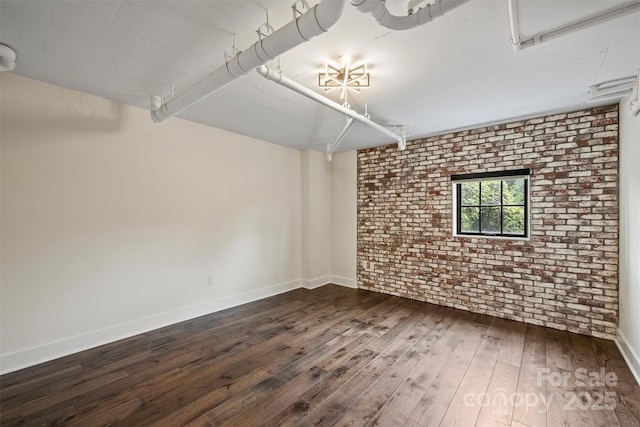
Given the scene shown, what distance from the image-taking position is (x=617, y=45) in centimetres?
A: 197

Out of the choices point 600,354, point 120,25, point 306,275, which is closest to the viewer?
point 120,25

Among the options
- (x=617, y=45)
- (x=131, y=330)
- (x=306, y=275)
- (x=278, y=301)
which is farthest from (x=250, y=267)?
(x=617, y=45)

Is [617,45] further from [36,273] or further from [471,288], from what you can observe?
[36,273]

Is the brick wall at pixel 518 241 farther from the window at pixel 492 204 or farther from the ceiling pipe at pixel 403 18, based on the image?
the ceiling pipe at pixel 403 18

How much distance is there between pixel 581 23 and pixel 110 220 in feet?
13.8

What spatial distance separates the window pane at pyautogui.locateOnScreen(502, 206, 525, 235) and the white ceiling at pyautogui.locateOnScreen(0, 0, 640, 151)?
1242 mm

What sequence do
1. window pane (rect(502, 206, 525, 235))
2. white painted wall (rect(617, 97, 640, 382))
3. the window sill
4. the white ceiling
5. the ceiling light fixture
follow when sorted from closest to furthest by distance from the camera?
1. the white ceiling
2. the ceiling light fixture
3. white painted wall (rect(617, 97, 640, 382))
4. the window sill
5. window pane (rect(502, 206, 525, 235))

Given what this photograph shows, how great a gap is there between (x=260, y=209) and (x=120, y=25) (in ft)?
9.74

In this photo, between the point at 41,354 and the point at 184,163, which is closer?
the point at 41,354

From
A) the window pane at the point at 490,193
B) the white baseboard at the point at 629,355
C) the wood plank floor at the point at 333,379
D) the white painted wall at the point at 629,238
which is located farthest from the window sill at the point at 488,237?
the white baseboard at the point at 629,355

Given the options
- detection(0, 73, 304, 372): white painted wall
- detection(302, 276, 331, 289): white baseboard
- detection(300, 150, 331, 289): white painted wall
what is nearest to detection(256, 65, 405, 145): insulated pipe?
detection(0, 73, 304, 372): white painted wall

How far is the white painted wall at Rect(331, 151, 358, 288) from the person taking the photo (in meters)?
5.23

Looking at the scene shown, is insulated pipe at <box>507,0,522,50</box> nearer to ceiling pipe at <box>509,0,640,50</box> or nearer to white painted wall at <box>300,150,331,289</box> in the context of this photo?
ceiling pipe at <box>509,0,640,50</box>

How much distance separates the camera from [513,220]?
3.72 meters
